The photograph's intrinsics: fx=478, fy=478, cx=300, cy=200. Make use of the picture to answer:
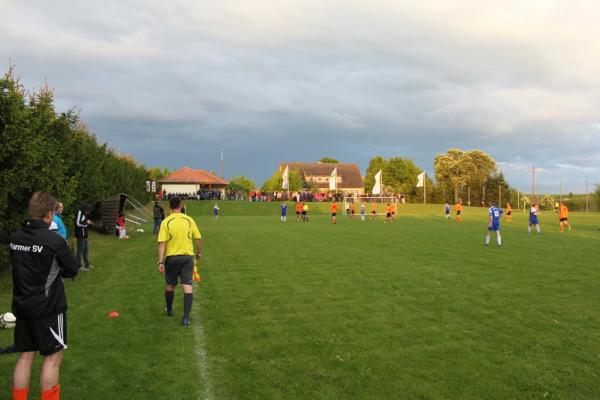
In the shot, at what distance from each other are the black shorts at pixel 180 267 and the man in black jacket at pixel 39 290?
3.27 meters

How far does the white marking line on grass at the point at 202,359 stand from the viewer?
4.90 m

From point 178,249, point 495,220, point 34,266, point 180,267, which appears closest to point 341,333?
point 180,267

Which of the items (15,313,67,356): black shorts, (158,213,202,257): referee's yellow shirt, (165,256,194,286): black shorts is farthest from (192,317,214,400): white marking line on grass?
(15,313,67,356): black shorts

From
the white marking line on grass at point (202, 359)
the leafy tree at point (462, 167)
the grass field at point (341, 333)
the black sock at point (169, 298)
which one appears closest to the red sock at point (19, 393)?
the grass field at point (341, 333)

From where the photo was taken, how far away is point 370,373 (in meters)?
5.33

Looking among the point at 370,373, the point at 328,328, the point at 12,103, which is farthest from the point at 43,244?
the point at 12,103

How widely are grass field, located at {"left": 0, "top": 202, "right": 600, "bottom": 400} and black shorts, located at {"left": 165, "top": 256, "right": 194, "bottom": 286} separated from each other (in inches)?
28.5

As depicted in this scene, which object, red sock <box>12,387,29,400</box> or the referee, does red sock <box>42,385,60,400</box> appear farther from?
the referee

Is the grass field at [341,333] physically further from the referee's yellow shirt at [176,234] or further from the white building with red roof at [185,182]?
the white building with red roof at [185,182]

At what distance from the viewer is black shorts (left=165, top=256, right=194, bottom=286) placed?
753 centimetres

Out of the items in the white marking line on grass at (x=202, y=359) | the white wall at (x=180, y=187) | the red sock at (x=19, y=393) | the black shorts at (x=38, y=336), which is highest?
the white wall at (x=180, y=187)

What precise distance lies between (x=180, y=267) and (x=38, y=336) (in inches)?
136

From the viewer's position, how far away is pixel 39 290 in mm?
4121

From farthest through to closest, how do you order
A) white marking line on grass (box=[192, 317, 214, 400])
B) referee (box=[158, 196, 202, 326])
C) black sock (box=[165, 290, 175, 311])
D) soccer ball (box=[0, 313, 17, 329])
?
black sock (box=[165, 290, 175, 311]), referee (box=[158, 196, 202, 326]), soccer ball (box=[0, 313, 17, 329]), white marking line on grass (box=[192, 317, 214, 400])
